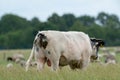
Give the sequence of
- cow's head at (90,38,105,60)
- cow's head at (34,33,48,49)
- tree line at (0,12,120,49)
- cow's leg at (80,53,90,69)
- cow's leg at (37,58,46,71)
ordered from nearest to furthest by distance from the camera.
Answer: cow's head at (34,33,48,49)
cow's leg at (37,58,46,71)
cow's leg at (80,53,90,69)
cow's head at (90,38,105,60)
tree line at (0,12,120,49)

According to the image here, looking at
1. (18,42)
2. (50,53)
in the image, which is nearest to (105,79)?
(50,53)

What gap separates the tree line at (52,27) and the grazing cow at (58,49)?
80.0 metres

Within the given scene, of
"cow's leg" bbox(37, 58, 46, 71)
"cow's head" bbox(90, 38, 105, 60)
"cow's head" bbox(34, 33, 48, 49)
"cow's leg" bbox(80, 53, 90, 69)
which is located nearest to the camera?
"cow's head" bbox(34, 33, 48, 49)

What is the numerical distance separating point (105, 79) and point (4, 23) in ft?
473

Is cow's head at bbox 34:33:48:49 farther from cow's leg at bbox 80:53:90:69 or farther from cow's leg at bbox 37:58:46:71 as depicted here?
cow's leg at bbox 80:53:90:69

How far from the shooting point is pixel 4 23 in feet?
517

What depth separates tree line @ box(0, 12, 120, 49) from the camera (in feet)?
392

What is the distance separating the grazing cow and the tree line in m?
80.0

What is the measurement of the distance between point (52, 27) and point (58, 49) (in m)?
87.8

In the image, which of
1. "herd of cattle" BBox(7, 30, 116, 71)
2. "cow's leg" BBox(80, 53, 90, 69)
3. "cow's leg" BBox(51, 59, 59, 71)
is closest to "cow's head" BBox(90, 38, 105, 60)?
"herd of cattle" BBox(7, 30, 116, 71)

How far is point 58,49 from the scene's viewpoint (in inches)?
699

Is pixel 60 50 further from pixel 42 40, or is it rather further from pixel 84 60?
pixel 84 60

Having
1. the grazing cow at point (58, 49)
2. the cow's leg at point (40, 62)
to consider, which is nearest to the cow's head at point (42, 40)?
the grazing cow at point (58, 49)

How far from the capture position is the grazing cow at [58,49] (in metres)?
17.5
